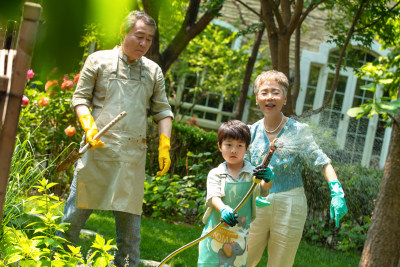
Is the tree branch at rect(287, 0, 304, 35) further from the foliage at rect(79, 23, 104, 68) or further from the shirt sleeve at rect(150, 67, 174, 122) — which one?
the foliage at rect(79, 23, 104, 68)

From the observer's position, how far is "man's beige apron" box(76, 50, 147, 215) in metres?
2.79

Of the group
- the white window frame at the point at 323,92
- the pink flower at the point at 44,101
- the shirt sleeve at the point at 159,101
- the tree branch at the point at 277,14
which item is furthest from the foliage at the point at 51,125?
the white window frame at the point at 323,92

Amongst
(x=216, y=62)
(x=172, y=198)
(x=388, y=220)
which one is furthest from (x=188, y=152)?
(x=216, y=62)

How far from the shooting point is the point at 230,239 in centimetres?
264

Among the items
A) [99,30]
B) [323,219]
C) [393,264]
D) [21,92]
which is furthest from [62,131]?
[99,30]

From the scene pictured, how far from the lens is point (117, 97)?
2.81 m

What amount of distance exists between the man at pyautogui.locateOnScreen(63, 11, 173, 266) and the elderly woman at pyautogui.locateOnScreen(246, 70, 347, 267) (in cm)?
59

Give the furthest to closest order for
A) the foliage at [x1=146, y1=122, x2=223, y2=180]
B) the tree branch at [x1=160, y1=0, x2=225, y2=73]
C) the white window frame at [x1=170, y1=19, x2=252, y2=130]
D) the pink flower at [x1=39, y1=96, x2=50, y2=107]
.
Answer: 1. the white window frame at [x1=170, y1=19, x2=252, y2=130]
2. the tree branch at [x1=160, y1=0, x2=225, y2=73]
3. the foliage at [x1=146, y1=122, x2=223, y2=180]
4. the pink flower at [x1=39, y1=96, x2=50, y2=107]

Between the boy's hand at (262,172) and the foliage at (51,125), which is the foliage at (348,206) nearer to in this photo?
the foliage at (51,125)

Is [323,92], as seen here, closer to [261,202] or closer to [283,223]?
[283,223]

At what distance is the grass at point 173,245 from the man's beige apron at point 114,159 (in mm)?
1102

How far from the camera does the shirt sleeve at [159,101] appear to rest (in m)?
2.98

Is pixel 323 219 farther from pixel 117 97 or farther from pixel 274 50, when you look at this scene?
pixel 117 97

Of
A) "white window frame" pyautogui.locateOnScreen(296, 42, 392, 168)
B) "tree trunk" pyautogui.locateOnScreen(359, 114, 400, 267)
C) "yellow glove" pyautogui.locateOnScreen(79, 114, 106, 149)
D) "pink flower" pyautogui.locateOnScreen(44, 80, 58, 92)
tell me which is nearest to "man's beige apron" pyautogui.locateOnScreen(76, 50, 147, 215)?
"yellow glove" pyautogui.locateOnScreen(79, 114, 106, 149)
